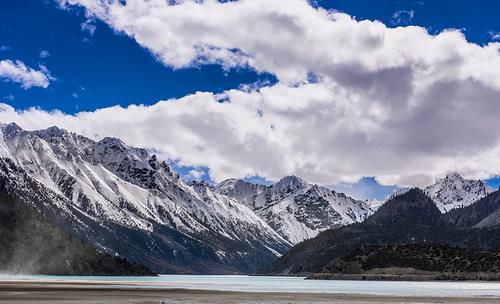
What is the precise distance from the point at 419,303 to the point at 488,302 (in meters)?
11.1

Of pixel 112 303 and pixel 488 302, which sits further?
pixel 488 302

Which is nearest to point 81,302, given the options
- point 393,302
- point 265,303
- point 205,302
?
point 205,302

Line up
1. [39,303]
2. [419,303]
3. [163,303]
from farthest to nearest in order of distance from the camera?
1. [419,303]
2. [163,303]
3. [39,303]

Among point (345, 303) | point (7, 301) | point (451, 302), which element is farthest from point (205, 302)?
point (451, 302)

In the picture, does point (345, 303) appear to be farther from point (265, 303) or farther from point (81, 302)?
point (81, 302)

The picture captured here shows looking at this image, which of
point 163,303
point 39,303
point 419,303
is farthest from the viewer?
point 419,303

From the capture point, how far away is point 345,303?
86.4 m

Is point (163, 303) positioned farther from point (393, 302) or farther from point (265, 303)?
point (393, 302)

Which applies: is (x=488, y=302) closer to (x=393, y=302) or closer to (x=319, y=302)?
(x=393, y=302)

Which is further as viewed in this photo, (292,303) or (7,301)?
(292,303)

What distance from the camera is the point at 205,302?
282ft

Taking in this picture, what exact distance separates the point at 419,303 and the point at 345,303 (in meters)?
9.88

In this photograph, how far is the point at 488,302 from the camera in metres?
91.2

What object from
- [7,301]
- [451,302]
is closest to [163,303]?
[7,301]
